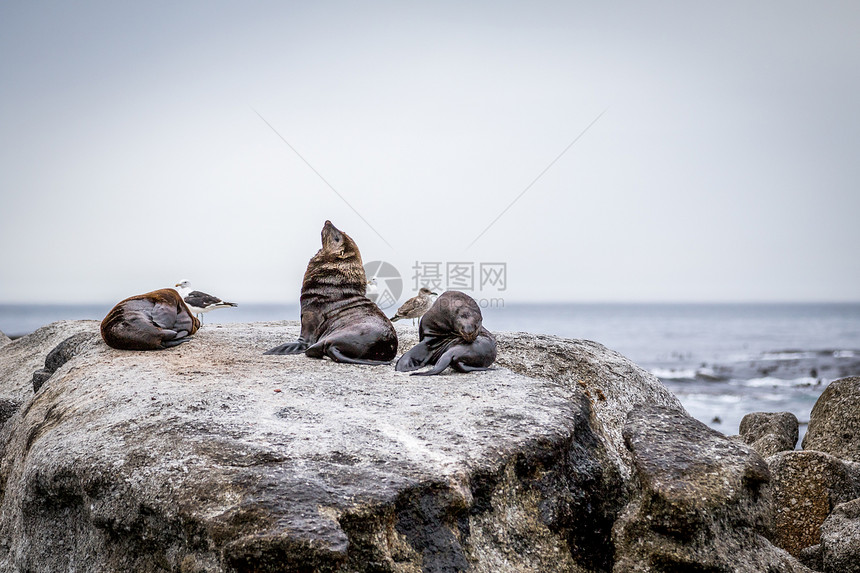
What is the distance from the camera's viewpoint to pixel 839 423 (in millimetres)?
7777

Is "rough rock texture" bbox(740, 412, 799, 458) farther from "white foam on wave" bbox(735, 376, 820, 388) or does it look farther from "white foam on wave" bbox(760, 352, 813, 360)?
"white foam on wave" bbox(760, 352, 813, 360)

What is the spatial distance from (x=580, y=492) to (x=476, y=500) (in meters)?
1.05

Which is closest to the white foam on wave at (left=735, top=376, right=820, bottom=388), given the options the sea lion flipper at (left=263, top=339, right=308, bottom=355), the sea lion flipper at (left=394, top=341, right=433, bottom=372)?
the sea lion flipper at (left=394, top=341, right=433, bottom=372)

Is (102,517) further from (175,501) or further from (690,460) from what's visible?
(690,460)

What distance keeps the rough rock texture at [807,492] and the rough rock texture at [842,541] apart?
2.62ft

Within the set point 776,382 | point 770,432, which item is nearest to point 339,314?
point 770,432

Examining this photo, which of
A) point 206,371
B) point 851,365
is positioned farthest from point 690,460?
point 851,365

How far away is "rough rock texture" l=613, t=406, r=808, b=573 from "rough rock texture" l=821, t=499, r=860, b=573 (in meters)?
1.19

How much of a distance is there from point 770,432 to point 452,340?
4448 mm

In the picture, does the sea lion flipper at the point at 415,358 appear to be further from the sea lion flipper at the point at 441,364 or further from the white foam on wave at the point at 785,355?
the white foam on wave at the point at 785,355

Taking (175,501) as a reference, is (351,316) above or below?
above

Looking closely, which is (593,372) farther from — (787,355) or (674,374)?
(787,355)

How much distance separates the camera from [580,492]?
4941mm

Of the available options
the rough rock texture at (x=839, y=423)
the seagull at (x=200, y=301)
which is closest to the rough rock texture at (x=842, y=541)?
the rough rock texture at (x=839, y=423)
